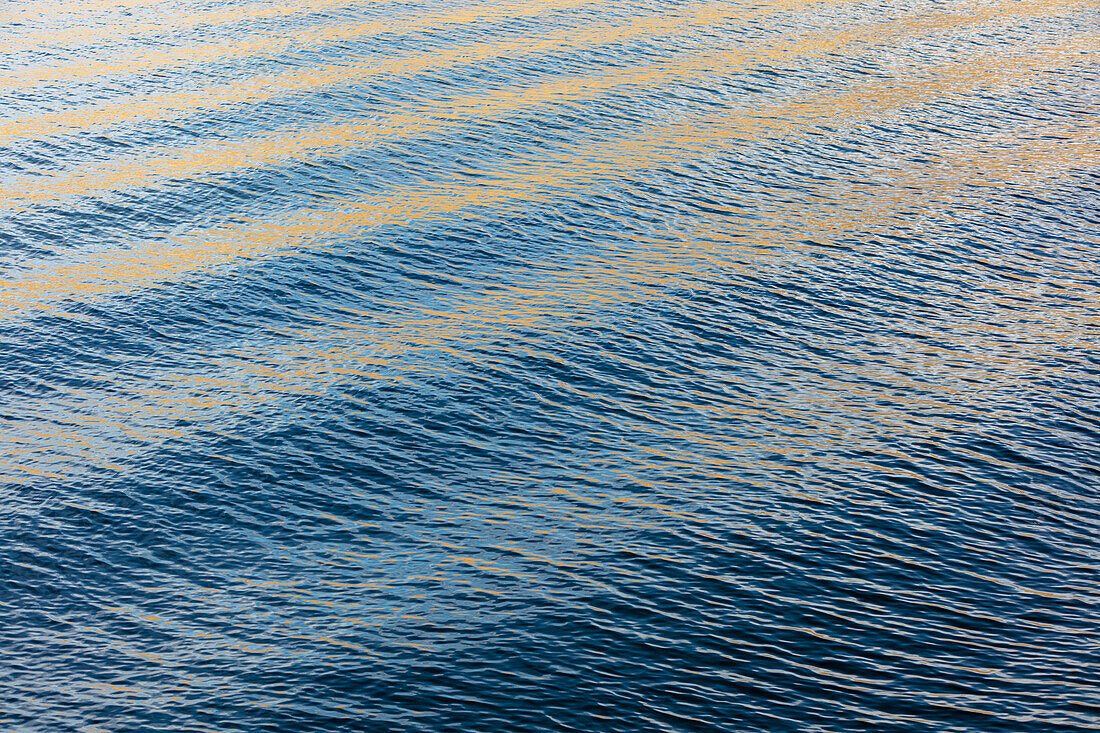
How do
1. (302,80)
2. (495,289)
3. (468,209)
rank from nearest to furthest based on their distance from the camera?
(495,289) < (468,209) < (302,80)

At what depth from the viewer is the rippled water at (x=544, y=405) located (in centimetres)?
3183

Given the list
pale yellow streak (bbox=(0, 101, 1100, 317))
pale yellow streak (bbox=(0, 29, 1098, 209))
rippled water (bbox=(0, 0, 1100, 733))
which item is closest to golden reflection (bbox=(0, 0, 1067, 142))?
pale yellow streak (bbox=(0, 29, 1098, 209))

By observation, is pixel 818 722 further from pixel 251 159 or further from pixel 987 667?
pixel 251 159

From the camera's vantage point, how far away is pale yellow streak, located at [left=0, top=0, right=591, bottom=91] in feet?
262

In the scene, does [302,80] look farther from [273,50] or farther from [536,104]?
[536,104]

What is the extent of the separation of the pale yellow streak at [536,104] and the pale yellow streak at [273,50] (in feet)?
36.0

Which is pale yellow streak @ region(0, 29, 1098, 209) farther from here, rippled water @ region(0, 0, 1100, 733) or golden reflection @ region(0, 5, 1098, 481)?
golden reflection @ region(0, 5, 1098, 481)

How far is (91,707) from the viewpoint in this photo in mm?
30391

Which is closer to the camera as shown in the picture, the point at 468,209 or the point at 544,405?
the point at 544,405

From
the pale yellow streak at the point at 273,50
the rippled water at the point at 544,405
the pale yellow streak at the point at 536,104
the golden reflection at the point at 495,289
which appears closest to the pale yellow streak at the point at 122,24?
the pale yellow streak at the point at 273,50

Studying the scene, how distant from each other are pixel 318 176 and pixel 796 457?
37.4 meters

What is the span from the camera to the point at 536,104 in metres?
78.2

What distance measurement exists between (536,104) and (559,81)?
555 cm

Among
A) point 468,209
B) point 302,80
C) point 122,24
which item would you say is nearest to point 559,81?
point 302,80
